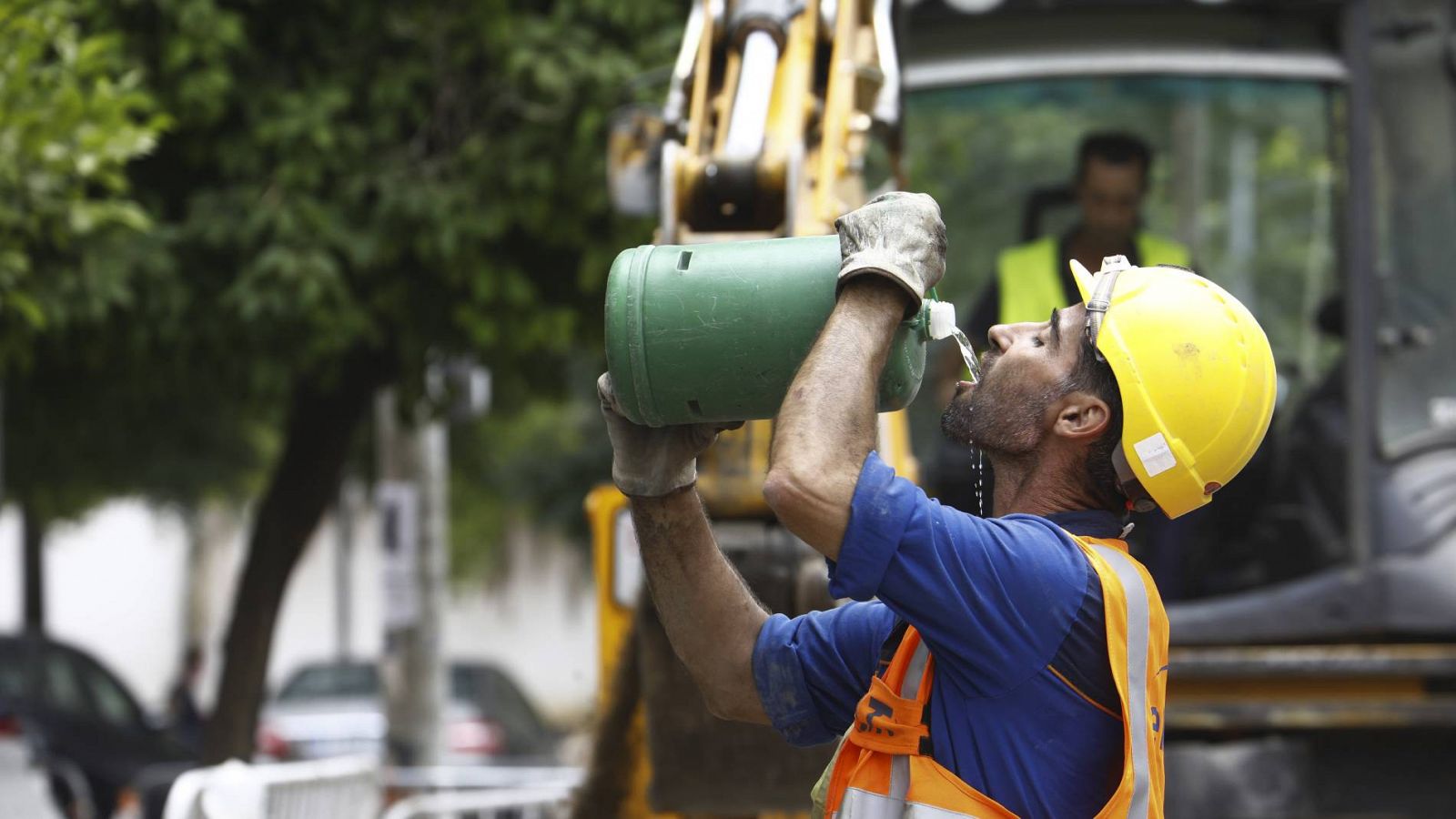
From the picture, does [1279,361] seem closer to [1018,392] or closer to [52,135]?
[52,135]

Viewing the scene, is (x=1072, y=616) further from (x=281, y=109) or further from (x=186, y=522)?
(x=186, y=522)

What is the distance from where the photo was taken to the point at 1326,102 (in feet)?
21.5

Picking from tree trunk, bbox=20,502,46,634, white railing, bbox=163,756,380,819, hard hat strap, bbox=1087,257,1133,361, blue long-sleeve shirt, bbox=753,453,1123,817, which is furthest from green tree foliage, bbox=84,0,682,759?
tree trunk, bbox=20,502,46,634

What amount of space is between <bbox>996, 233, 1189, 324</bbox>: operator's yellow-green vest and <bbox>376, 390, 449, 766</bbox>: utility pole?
519 cm

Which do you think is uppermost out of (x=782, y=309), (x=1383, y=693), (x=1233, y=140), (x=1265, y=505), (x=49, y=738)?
→ (x=1233, y=140)

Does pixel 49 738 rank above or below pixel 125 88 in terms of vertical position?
below

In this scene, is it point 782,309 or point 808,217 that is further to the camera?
point 808,217

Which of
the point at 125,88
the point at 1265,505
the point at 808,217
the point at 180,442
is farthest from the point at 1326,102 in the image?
the point at 180,442

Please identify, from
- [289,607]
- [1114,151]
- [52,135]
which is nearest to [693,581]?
[52,135]

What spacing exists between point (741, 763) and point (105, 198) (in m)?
3.90

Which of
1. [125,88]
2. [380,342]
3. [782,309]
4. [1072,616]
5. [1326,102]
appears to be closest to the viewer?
[1072,616]

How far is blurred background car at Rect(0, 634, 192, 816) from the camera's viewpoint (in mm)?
13672

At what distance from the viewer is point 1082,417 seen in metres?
2.74

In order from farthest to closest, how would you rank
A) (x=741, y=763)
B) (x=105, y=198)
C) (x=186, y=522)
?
(x=186, y=522), (x=105, y=198), (x=741, y=763)
